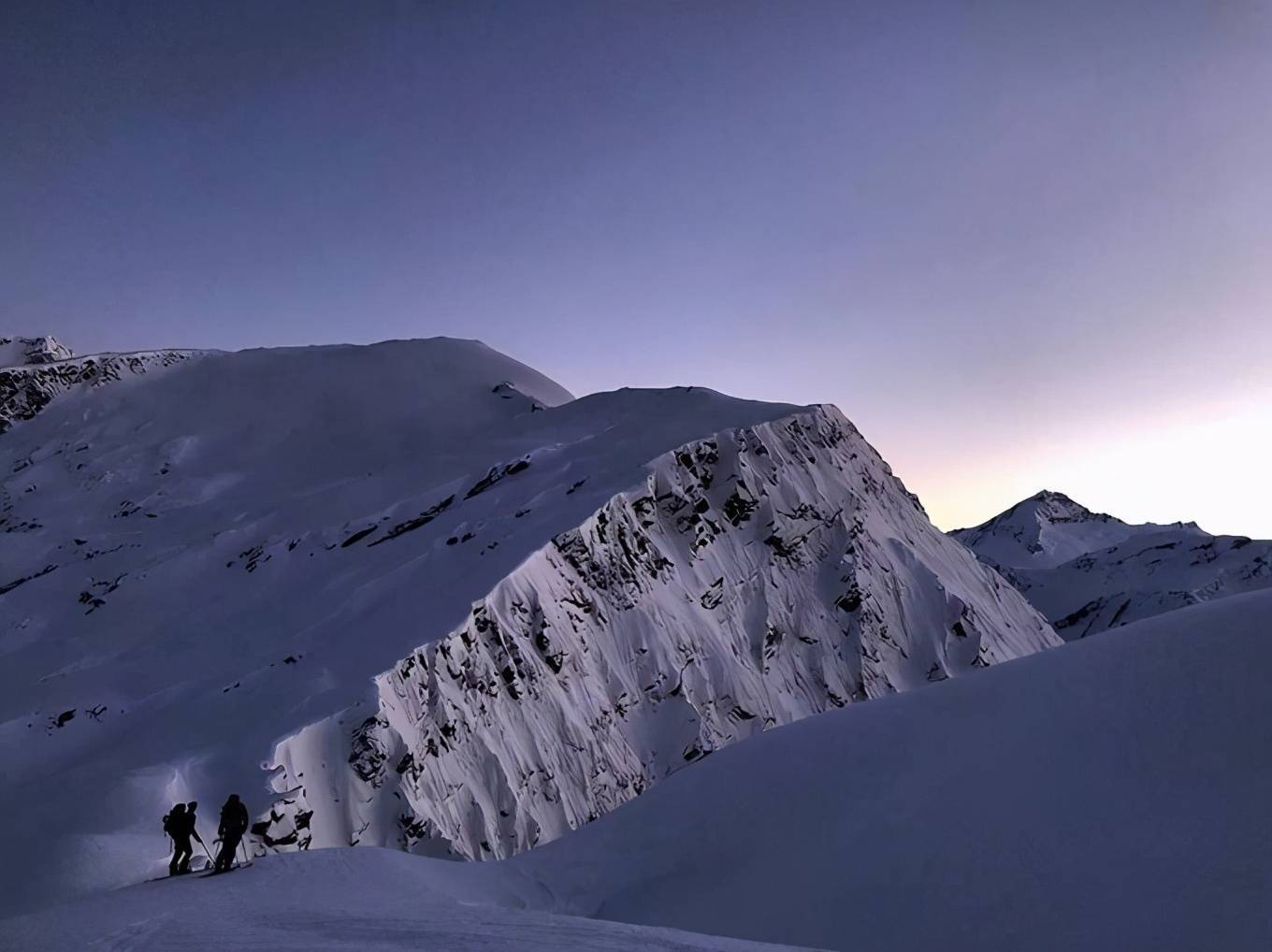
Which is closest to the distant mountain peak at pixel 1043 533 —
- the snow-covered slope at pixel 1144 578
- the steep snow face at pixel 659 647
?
the snow-covered slope at pixel 1144 578

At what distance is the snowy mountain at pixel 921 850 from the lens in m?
8.30

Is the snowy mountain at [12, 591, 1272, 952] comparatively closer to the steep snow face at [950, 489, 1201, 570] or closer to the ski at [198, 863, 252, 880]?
the ski at [198, 863, 252, 880]

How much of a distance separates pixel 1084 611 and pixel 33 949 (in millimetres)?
111220

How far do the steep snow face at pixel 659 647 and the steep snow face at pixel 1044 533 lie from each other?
316ft

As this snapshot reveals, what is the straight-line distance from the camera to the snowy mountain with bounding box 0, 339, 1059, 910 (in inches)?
949

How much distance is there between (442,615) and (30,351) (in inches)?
3608

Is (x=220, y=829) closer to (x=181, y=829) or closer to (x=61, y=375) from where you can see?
(x=181, y=829)

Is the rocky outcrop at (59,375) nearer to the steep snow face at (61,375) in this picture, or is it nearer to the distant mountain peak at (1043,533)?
the steep snow face at (61,375)

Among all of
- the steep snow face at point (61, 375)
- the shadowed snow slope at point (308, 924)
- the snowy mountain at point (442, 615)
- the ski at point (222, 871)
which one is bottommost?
the shadowed snow slope at point (308, 924)

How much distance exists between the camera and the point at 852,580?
145 ft

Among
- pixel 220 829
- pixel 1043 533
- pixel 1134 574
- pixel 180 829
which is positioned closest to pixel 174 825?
pixel 180 829

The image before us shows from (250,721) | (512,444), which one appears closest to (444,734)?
(250,721)

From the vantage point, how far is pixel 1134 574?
360 ft

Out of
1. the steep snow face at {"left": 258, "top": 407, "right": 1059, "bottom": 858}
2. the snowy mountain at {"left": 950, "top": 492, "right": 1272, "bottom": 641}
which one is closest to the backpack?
the steep snow face at {"left": 258, "top": 407, "right": 1059, "bottom": 858}
